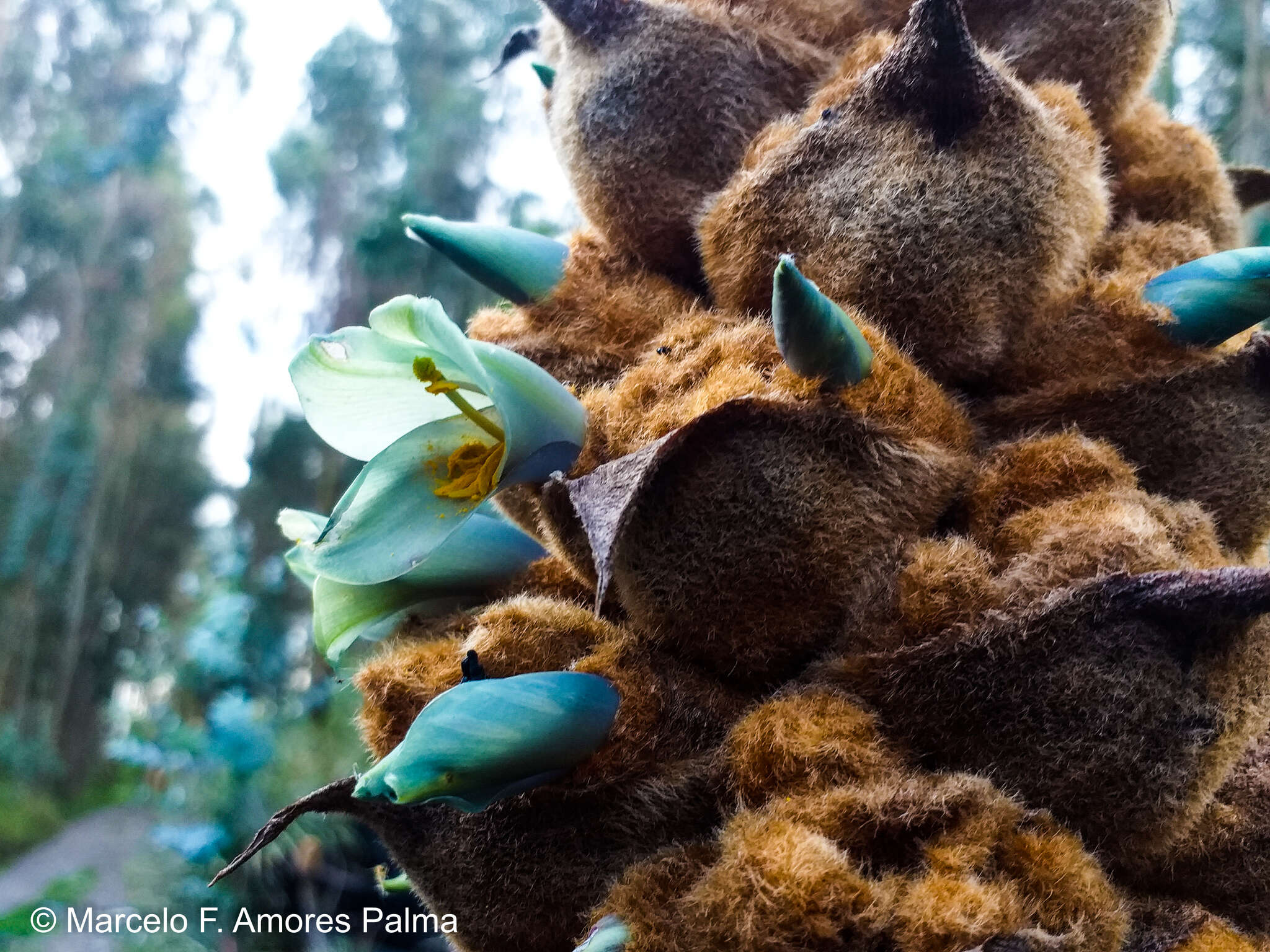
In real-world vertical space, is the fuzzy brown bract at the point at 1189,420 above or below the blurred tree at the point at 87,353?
above

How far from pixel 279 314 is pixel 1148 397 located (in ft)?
27.4

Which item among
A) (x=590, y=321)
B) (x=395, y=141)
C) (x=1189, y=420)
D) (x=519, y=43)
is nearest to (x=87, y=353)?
(x=395, y=141)

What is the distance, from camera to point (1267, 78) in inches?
82.4

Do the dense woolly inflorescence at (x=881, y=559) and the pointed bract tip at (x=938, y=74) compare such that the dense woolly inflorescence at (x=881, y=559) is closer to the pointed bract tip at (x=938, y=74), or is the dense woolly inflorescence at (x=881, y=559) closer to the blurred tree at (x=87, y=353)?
the pointed bract tip at (x=938, y=74)

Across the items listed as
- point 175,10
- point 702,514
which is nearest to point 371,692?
point 702,514

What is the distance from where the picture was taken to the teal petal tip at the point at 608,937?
56 centimetres

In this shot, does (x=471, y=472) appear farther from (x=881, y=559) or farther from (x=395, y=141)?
(x=395, y=141)

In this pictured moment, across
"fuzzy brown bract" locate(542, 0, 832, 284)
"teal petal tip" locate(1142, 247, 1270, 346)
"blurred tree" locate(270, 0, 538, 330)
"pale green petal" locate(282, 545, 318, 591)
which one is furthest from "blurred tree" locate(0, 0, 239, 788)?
"teal petal tip" locate(1142, 247, 1270, 346)

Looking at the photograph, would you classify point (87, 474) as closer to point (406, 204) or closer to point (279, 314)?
point (279, 314)

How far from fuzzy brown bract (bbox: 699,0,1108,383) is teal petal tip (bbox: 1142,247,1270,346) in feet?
0.24

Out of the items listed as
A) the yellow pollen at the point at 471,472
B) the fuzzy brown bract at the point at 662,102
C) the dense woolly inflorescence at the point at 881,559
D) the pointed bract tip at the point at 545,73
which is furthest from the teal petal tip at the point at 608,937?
the pointed bract tip at the point at 545,73

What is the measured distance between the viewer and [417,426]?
2.50ft

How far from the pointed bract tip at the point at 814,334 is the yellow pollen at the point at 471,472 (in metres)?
0.23

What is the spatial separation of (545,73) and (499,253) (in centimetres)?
32
